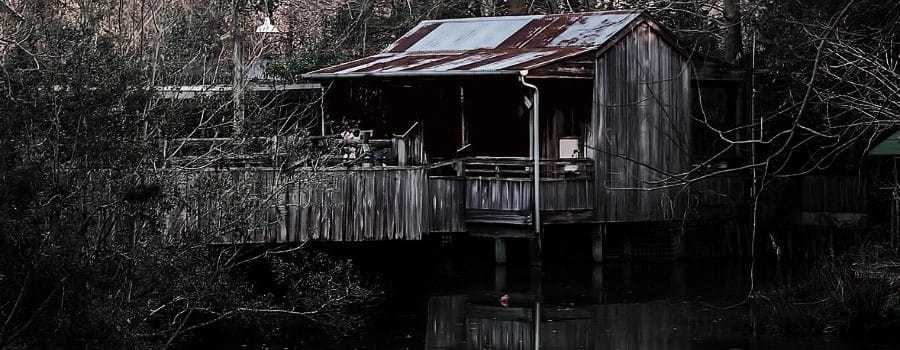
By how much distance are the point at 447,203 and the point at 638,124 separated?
15.4ft

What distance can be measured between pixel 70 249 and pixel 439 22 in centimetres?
2085

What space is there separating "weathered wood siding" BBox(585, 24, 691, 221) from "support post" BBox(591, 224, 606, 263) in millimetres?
612

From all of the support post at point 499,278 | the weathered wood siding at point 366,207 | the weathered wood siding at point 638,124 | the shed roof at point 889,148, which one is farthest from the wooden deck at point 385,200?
the shed roof at point 889,148

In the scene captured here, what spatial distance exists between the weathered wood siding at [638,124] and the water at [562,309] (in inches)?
53.9

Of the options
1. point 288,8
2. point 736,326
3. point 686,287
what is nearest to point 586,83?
point 686,287

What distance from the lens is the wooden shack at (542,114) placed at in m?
27.3

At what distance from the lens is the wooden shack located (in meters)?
27.3

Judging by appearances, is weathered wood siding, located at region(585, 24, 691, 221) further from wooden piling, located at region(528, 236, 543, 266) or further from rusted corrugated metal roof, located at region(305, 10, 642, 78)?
wooden piling, located at region(528, 236, 543, 266)

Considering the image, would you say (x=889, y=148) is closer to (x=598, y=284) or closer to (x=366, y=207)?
(x=598, y=284)

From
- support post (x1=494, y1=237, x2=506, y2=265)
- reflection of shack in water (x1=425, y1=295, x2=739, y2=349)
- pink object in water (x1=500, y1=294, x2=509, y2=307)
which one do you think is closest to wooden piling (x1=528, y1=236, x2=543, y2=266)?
support post (x1=494, y1=237, x2=506, y2=265)

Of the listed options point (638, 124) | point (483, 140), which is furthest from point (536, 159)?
point (483, 140)

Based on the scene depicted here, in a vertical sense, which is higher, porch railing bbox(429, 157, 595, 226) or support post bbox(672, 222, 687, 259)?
porch railing bbox(429, 157, 595, 226)

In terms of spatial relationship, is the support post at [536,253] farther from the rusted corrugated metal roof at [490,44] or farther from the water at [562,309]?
the rusted corrugated metal roof at [490,44]

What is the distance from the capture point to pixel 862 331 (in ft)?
64.7
